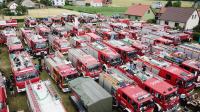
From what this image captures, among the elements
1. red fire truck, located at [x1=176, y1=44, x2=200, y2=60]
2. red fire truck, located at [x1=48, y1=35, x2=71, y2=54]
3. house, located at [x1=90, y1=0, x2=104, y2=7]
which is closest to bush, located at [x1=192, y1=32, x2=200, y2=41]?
red fire truck, located at [x1=176, y1=44, x2=200, y2=60]

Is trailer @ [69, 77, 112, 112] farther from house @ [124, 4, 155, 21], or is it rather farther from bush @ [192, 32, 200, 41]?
house @ [124, 4, 155, 21]

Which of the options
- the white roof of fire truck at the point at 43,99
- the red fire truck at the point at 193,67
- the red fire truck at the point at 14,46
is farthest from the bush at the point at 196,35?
the white roof of fire truck at the point at 43,99

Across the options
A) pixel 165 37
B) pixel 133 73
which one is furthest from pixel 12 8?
pixel 133 73

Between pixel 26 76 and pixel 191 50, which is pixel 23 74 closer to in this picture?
pixel 26 76

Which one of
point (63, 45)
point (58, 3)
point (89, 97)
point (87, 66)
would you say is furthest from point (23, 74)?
point (58, 3)

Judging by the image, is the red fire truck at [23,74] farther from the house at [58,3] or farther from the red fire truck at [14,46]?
the house at [58,3]
